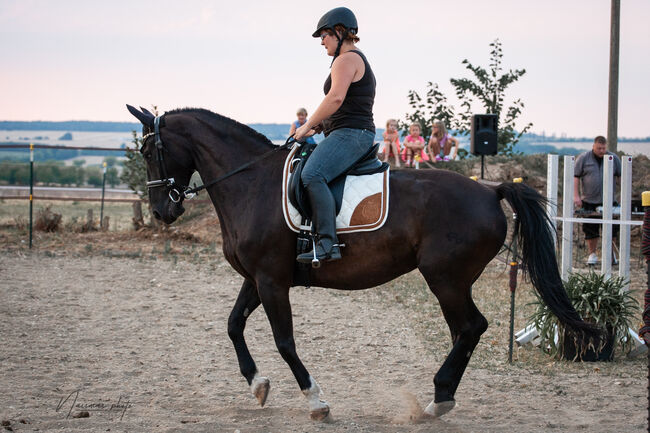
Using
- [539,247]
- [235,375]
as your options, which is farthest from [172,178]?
[539,247]

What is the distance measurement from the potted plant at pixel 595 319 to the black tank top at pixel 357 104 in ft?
9.37

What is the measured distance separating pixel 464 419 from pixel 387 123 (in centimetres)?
1136

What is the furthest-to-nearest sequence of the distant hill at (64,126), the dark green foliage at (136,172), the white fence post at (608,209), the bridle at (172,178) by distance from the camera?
the distant hill at (64,126), the dark green foliage at (136,172), the white fence post at (608,209), the bridle at (172,178)

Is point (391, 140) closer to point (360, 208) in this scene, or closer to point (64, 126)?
point (360, 208)

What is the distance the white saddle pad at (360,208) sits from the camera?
5246mm

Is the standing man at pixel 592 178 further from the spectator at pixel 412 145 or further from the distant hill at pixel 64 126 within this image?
the distant hill at pixel 64 126

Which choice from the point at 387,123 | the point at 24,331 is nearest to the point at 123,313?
the point at 24,331

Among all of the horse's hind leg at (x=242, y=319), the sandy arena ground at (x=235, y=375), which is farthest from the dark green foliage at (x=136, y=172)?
the horse's hind leg at (x=242, y=319)

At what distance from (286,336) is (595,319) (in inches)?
133

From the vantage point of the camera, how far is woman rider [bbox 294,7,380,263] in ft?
16.8

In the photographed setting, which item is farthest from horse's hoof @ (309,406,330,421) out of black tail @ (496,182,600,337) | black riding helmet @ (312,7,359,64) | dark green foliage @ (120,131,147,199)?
dark green foliage @ (120,131,147,199)

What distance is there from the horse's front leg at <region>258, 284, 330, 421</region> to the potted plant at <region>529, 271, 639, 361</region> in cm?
278

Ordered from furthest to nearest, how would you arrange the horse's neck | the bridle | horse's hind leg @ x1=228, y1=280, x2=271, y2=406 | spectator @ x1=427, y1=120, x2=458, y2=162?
spectator @ x1=427, y1=120, x2=458, y2=162 < horse's hind leg @ x1=228, y1=280, x2=271, y2=406 < the bridle < the horse's neck

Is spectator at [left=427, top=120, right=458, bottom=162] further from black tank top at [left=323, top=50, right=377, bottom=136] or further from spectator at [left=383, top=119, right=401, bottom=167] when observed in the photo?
black tank top at [left=323, top=50, right=377, bottom=136]
